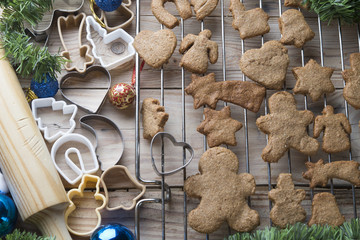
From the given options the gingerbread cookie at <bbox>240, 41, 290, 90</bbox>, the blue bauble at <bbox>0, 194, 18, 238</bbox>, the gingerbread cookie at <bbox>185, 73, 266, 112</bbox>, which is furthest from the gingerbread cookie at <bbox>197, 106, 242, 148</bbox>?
the blue bauble at <bbox>0, 194, 18, 238</bbox>

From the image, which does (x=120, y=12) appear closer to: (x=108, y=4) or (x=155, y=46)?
(x=108, y=4)

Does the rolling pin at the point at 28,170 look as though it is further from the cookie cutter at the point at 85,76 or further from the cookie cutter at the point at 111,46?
the cookie cutter at the point at 111,46

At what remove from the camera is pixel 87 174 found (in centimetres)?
126

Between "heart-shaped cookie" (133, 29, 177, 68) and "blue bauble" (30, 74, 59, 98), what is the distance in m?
0.25

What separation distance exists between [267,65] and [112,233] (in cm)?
62

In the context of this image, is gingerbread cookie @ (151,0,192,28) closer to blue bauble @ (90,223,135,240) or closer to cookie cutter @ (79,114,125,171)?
cookie cutter @ (79,114,125,171)

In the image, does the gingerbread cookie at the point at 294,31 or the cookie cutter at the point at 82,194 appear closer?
the cookie cutter at the point at 82,194

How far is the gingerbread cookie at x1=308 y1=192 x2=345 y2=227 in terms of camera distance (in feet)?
4.04

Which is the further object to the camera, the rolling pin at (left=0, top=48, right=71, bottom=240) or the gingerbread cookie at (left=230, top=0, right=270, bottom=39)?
the gingerbread cookie at (left=230, top=0, right=270, bottom=39)

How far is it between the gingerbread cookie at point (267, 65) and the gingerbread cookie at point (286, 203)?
266mm

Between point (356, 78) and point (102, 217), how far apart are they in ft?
2.61

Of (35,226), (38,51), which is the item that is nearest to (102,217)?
(35,226)

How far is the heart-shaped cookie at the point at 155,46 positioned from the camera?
1325 millimetres

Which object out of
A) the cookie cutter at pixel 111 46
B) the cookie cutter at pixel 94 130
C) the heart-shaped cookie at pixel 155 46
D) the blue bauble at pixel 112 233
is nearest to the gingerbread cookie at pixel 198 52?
the heart-shaped cookie at pixel 155 46
